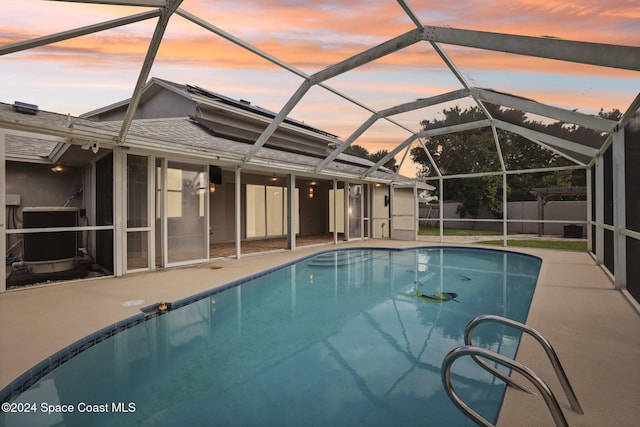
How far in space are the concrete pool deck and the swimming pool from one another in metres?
0.30

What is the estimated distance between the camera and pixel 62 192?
8719 millimetres

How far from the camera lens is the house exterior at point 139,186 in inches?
237

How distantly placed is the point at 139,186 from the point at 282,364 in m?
5.18

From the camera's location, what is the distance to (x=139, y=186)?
650 cm

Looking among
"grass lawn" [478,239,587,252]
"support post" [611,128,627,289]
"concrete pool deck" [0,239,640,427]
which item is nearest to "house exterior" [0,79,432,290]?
"concrete pool deck" [0,239,640,427]

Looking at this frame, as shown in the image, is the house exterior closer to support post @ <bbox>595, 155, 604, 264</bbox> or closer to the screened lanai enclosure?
the screened lanai enclosure

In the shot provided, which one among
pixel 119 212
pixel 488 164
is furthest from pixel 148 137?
pixel 488 164

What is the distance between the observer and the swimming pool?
7.60 ft

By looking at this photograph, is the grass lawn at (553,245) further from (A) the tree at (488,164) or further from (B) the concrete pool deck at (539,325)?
(A) the tree at (488,164)

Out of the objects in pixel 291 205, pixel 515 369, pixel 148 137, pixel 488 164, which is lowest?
pixel 515 369

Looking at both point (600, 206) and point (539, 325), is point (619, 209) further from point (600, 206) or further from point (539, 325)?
point (539, 325)

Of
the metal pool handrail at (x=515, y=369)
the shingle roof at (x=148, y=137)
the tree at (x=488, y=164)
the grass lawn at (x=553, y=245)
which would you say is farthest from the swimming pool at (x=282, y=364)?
the tree at (x=488, y=164)

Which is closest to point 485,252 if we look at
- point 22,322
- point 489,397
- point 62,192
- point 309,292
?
point 309,292

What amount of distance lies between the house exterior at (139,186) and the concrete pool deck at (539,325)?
96 cm
